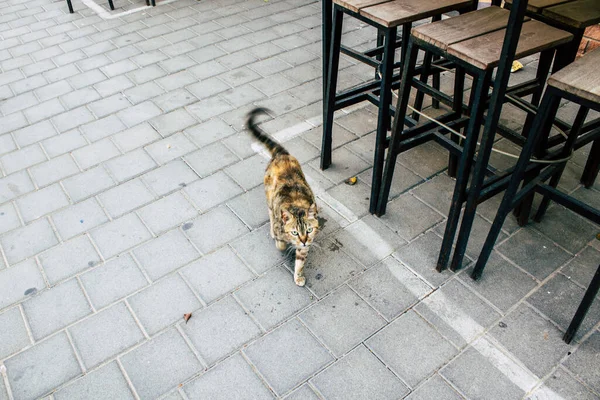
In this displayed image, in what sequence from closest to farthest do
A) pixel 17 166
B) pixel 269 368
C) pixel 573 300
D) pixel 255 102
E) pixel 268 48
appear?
1. pixel 269 368
2. pixel 573 300
3. pixel 17 166
4. pixel 255 102
5. pixel 268 48

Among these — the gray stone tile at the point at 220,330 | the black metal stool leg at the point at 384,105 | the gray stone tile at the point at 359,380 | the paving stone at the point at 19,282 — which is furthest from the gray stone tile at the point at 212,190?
the gray stone tile at the point at 359,380

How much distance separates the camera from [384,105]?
9.80 ft

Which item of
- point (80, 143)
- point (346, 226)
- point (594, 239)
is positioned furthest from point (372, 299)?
point (80, 143)

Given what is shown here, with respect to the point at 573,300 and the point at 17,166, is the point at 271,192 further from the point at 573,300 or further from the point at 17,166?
the point at 17,166

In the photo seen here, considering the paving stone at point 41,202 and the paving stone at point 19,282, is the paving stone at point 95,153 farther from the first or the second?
the paving stone at point 19,282

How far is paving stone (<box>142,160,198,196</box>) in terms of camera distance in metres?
3.64

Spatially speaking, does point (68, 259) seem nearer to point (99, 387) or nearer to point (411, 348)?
point (99, 387)

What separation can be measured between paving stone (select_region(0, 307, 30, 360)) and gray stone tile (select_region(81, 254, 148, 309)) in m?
0.40

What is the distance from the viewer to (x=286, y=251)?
309cm

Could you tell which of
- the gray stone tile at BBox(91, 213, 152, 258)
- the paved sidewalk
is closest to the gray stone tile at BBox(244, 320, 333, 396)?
the paved sidewalk

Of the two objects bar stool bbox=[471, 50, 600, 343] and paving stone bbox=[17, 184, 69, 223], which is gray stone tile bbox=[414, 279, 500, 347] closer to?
bar stool bbox=[471, 50, 600, 343]

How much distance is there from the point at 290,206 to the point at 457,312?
118 centimetres

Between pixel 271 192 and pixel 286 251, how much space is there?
0.41 meters

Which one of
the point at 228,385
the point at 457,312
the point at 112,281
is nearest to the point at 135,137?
the point at 112,281
